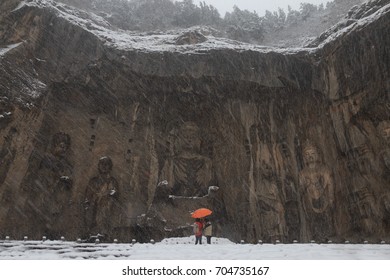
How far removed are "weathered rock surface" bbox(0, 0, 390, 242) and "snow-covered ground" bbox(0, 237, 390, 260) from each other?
10.5 m

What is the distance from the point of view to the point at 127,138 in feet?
76.2

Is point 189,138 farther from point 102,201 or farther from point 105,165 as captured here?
point 102,201

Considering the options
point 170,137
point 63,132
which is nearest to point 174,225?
point 170,137

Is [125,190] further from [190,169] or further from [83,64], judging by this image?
[83,64]

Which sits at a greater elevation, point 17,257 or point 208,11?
point 208,11

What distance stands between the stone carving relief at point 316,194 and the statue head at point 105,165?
371 inches

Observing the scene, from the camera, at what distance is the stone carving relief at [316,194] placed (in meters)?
21.4

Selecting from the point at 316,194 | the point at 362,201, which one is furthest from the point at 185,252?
the point at 316,194

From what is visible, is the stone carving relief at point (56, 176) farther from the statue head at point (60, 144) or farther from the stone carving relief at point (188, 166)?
the stone carving relief at point (188, 166)

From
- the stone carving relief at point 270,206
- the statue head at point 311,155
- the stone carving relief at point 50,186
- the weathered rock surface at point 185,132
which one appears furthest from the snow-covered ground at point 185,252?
the statue head at point 311,155

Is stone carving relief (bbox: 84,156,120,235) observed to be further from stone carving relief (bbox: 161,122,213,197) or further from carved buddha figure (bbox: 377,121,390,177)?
carved buddha figure (bbox: 377,121,390,177)

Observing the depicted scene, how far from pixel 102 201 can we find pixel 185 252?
495 inches

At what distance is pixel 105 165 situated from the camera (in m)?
22.6

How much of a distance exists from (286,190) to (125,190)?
25.7 feet
